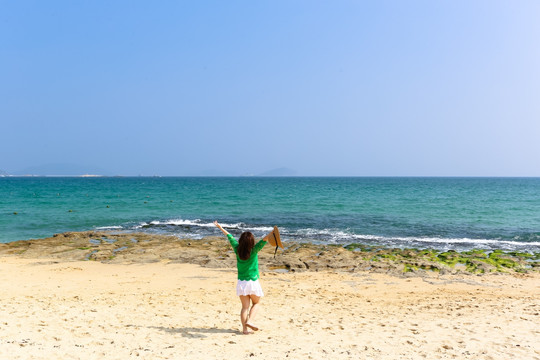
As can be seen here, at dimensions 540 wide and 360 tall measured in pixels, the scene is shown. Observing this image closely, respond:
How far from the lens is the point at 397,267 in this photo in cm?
1555

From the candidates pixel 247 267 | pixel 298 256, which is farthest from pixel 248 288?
pixel 298 256

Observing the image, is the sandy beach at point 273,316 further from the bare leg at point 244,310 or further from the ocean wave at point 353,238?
the ocean wave at point 353,238

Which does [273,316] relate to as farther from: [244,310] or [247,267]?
[247,267]

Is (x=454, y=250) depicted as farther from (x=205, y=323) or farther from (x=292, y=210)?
(x=292, y=210)

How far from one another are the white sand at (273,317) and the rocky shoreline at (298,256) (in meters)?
1.35

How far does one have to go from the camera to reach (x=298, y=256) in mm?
17516

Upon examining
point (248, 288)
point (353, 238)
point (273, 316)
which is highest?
point (248, 288)

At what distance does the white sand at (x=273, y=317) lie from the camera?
7066mm

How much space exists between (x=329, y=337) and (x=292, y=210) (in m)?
30.7

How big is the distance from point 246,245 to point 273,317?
2.63 m

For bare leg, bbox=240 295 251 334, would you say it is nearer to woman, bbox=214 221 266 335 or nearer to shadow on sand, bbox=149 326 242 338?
Result: woman, bbox=214 221 266 335

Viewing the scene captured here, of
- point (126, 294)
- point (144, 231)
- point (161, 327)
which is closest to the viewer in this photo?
point (161, 327)

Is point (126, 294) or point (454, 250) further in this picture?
point (454, 250)

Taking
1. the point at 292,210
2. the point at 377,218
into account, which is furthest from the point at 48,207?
the point at 377,218
